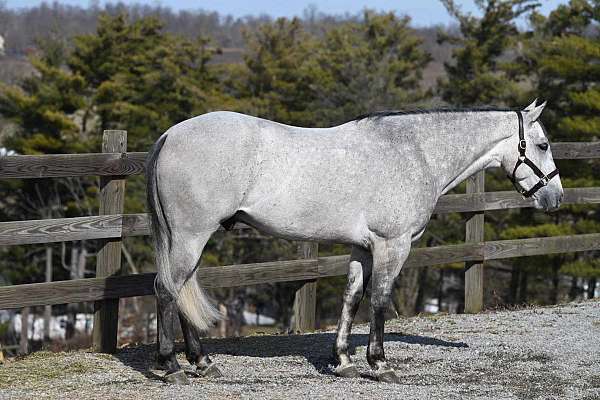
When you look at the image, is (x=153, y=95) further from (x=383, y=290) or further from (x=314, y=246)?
(x=383, y=290)

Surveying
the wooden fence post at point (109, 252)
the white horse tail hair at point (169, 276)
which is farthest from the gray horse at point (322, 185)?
the wooden fence post at point (109, 252)

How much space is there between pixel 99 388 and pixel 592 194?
19.4 feet

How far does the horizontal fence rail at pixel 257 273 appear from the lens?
18.2 ft

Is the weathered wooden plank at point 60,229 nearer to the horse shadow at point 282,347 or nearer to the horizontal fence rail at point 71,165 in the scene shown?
the horizontal fence rail at point 71,165

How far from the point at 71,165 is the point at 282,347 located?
2.04m

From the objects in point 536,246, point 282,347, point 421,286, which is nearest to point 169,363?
point 282,347

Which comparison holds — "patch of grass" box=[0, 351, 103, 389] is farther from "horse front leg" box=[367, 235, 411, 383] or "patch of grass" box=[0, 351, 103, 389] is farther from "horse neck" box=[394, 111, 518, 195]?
"horse neck" box=[394, 111, 518, 195]

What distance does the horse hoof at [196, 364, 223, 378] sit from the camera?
5.23 m

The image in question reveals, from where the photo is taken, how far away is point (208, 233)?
496 cm

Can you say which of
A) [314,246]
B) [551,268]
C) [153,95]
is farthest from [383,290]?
[153,95]

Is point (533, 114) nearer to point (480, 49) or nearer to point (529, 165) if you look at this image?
point (529, 165)

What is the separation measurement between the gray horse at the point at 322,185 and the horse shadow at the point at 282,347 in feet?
1.51

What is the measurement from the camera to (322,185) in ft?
16.8

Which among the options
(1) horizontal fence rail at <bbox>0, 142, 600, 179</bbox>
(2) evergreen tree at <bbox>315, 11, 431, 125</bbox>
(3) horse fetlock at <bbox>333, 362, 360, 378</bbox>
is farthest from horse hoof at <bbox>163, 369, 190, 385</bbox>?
(2) evergreen tree at <bbox>315, 11, 431, 125</bbox>
